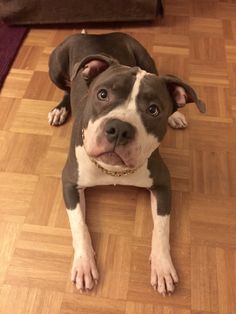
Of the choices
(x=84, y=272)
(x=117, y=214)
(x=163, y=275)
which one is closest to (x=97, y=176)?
(x=117, y=214)

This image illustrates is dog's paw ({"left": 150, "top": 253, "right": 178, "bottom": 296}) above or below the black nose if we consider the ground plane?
below

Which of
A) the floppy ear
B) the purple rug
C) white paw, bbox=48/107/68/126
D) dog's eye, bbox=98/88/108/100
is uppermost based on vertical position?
dog's eye, bbox=98/88/108/100

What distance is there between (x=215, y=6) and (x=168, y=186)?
7.81 feet

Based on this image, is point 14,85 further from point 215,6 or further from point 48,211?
point 215,6

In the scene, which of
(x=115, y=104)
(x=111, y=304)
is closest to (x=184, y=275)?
(x=111, y=304)

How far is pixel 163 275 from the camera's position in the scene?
5.83 ft

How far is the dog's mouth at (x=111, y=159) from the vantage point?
4.97ft

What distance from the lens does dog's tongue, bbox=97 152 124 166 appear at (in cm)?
152

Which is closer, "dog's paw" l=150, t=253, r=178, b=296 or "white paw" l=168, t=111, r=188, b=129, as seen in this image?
"dog's paw" l=150, t=253, r=178, b=296

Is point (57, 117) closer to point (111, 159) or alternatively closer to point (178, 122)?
point (178, 122)

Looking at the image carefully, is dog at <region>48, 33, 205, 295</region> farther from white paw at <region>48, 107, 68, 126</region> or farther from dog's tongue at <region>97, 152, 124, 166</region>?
white paw at <region>48, 107, 68, 126</region>

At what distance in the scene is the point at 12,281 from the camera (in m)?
1.78

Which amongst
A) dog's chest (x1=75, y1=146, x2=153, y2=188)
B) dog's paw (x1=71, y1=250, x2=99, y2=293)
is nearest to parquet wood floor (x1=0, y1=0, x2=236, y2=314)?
dog's paw (x1=71, y1=250, x2=99, y2=293)

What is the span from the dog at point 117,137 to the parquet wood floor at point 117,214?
83 mm
